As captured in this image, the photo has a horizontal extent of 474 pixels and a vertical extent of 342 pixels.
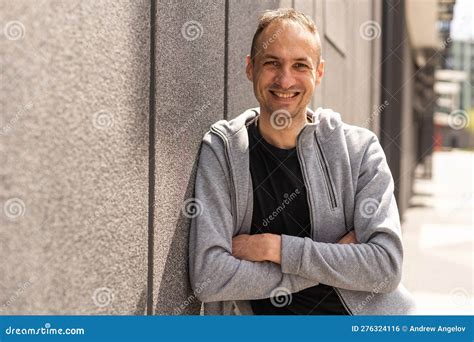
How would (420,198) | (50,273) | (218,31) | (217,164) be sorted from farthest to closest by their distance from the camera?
1. (420,198)
2. (218,31)
3. (217,164)
4. (50,273)

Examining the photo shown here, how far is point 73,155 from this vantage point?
1.96m

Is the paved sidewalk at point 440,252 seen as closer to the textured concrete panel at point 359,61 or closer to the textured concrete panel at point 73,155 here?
the textured concrete panel at point 359,61

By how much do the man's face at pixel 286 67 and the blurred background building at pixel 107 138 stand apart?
0.30 m

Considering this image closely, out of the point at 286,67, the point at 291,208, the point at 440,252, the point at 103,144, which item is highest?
the point at 286,67

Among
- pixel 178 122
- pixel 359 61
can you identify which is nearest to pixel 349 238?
pixel 178 122

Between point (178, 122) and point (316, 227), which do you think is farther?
point (316, 227)

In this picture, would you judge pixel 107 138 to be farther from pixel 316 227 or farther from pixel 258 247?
Answer: pixel 316 227

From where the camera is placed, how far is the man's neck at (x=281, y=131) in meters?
3.18

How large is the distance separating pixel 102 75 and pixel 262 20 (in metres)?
1.31

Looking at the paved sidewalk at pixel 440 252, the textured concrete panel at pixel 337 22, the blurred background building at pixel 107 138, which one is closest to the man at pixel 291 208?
the blurred background building at pixel 107 138

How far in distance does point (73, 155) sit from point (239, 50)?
2.09m
